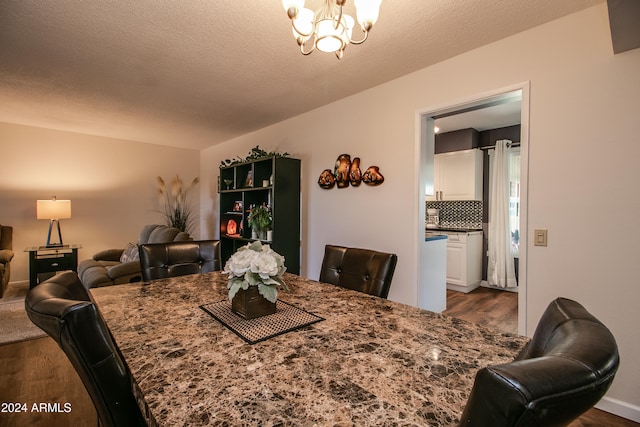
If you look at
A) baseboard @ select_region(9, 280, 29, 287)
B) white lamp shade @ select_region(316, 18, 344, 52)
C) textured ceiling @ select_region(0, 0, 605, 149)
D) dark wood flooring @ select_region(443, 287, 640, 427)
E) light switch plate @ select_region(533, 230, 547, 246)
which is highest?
textured ceiling @ select_region(0, 0, 605, 149)

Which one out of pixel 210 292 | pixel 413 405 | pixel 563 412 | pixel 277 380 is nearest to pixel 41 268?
pixel 210 292

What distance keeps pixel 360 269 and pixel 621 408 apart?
1.66m

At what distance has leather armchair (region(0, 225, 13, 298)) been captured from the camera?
3.68m

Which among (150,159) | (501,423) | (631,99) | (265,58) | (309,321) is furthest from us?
(150,159)

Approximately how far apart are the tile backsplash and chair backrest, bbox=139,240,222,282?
13.7 ft

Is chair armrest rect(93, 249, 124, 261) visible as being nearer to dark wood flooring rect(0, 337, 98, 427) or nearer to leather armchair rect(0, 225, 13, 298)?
leather armchair rect(0, 225, 13, 298)

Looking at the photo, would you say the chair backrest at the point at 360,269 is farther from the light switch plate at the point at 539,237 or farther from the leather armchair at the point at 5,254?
the leather armchair at the point at 5,254

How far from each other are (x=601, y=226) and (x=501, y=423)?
198 centimetres

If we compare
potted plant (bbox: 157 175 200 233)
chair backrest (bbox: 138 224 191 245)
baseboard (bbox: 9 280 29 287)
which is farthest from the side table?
potted plant (bbox: 157 175 200 233)

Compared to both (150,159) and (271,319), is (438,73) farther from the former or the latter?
(150,159)

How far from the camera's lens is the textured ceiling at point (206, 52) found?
1.82 m

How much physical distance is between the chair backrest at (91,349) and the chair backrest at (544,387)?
2.69 ft

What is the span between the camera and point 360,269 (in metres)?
1.79

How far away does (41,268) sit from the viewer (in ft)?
12.9
